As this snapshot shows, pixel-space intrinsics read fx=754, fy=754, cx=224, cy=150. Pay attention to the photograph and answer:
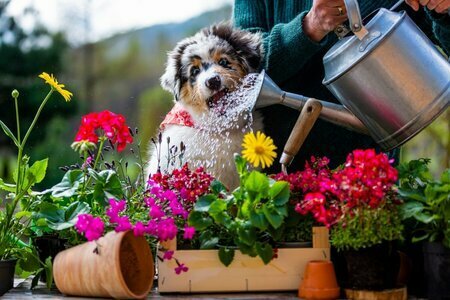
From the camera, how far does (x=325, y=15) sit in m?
1.83

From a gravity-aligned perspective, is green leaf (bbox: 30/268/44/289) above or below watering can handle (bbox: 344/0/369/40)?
below

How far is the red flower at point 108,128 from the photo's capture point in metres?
1.82

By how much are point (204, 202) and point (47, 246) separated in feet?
1.29

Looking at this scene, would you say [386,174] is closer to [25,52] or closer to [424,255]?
[424,255]

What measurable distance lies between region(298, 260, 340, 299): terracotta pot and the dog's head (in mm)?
936

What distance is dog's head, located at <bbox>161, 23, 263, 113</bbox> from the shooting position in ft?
7.43

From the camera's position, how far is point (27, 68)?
8.70m

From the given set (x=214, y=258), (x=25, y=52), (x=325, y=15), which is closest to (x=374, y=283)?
(x=214, y=258)

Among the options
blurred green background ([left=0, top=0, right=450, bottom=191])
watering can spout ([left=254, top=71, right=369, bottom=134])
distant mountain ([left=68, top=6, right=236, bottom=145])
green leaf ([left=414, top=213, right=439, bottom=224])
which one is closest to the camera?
green leaf ([left=414, top=213, right=439, bottom=224])

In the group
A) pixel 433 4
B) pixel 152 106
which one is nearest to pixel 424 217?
pixel 433 4

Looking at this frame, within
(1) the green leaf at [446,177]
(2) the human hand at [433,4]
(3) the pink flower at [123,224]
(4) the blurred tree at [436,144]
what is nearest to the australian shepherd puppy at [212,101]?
(2) the human hand at [433,4]

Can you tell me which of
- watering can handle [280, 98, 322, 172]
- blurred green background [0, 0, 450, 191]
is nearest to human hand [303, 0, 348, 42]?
watering can handle [280, 98, 322, 172]

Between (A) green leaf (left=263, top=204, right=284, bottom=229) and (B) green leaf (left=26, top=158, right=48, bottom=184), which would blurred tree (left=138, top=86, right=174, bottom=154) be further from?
(A) green leaf (left=263, top=204, right=284, bottom=229)

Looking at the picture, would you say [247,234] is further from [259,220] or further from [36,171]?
[36,171]
